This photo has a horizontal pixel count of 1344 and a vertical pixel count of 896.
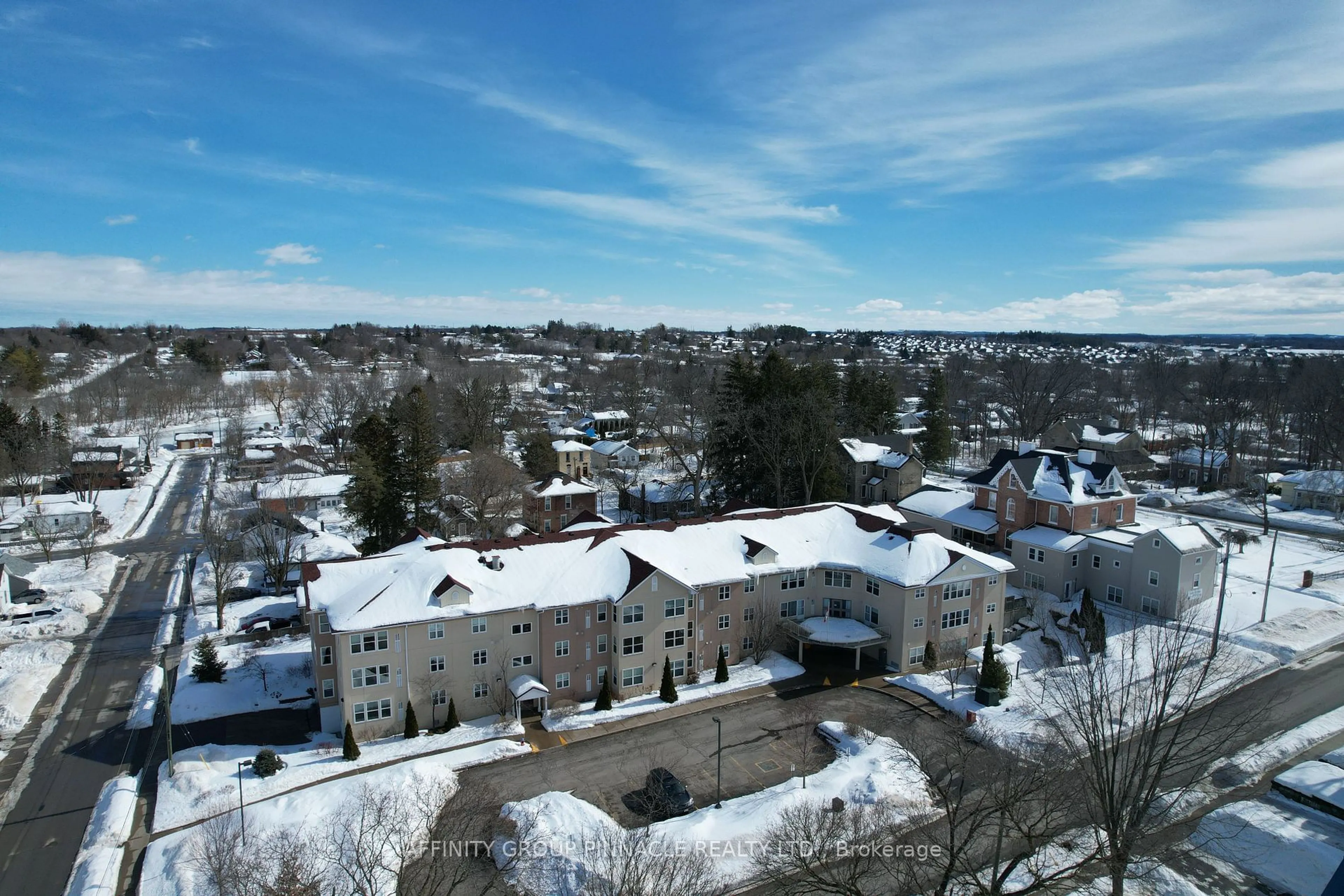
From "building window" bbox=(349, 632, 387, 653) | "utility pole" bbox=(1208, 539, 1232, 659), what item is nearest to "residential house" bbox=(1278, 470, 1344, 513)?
"utility pole" bbox=(1208, 539, 1232, 659)

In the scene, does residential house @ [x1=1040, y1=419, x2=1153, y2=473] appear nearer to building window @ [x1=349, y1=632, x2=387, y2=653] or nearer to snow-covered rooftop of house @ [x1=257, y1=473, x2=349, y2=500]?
building window @ [x1=349, y1=632, x2=387, y2=653]

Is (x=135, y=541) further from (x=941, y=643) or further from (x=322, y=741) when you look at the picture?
(x=941, y=643)

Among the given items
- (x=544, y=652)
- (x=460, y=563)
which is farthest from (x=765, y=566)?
(x=460, y=563)

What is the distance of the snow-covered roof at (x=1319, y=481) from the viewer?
215 ft

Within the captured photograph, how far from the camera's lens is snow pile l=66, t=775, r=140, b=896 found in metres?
21.8

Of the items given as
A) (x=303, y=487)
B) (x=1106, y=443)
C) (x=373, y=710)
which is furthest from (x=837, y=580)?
(x=1106, y=443)

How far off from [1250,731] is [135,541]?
7505 centimetres

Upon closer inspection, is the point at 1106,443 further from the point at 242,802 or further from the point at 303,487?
the point at 242,802

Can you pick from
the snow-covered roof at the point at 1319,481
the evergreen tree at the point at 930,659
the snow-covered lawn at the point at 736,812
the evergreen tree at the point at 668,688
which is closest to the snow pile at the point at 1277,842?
the snow-covered lawn at the point at 736,812

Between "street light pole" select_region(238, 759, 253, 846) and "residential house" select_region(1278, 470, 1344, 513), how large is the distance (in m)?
81.3

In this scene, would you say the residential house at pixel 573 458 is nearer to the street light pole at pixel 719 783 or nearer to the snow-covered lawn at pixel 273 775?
the snow-covered lawn at pixel 273 775

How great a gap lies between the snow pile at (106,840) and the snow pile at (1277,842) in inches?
1268

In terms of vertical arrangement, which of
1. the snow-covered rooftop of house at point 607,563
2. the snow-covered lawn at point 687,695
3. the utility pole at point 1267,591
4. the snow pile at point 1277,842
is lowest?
the snow-covered lawn at point 687,695

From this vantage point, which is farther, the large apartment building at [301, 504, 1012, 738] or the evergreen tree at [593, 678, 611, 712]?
the evergreen tree at [593, 678, 611, 712]
